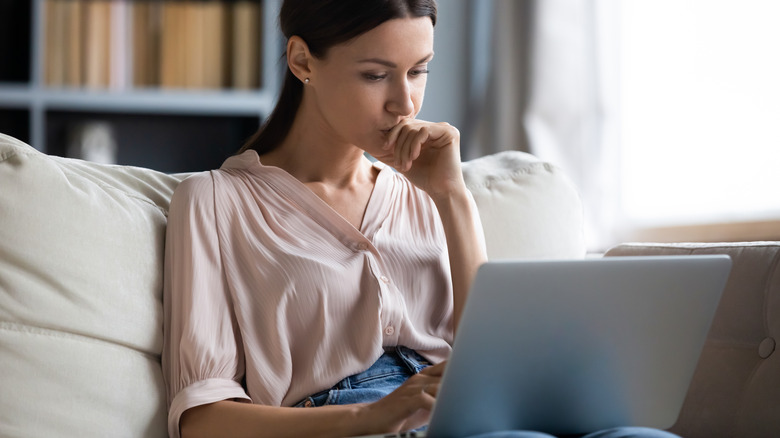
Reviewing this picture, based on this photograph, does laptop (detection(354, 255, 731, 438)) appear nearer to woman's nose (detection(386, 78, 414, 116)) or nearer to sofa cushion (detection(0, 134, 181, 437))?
sofa cushion (detection(0, 134, 181, 437))

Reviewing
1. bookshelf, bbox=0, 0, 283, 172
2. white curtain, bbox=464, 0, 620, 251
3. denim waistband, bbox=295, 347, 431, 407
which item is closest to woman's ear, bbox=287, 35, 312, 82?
Result: denim waistband, bbox=295, 347, 431, 407

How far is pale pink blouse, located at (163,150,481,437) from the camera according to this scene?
1.17 m

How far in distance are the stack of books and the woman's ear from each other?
1.56 m

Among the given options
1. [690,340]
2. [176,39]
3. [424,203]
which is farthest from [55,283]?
[176,39]

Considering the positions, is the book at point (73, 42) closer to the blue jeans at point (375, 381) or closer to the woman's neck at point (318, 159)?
the woman's neck at point (318, 159)

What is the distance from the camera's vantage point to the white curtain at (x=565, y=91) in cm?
228

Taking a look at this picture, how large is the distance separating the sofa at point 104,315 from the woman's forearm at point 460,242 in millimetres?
362

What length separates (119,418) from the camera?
1102 millimetres

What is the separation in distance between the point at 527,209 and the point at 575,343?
0.75 metres

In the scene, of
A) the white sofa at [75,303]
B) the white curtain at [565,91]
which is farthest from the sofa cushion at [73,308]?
the white curtain at [565,91]

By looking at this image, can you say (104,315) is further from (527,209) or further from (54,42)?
(54,42)

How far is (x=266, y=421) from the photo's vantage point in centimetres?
108

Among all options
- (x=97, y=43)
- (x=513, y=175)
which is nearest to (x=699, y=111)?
(x=513, y=175)

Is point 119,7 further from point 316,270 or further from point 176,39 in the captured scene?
point 316,270
